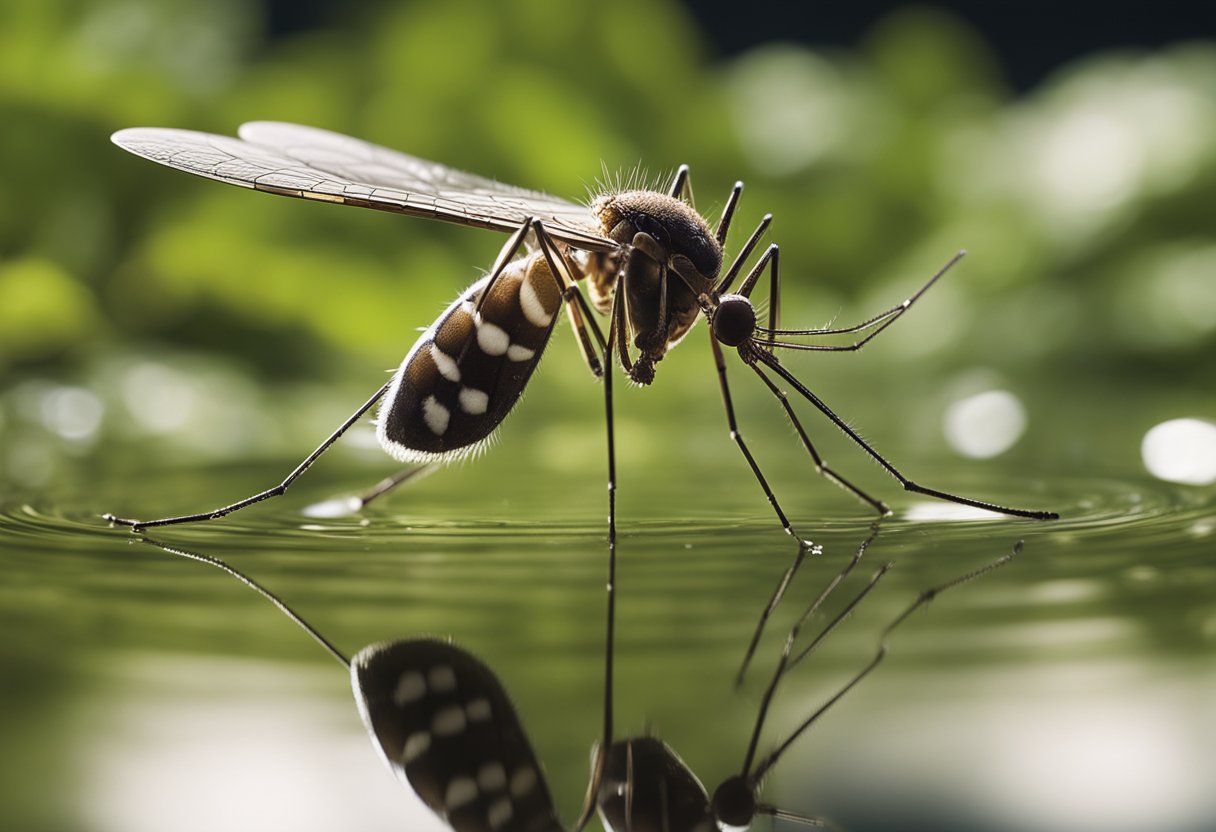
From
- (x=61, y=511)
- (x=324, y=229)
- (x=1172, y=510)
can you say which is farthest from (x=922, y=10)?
(x=61, y=511)

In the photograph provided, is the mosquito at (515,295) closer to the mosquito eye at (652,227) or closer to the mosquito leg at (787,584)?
the mosquito eye at (652,227)

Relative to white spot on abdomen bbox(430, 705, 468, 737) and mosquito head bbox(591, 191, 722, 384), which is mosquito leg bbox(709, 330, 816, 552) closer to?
mosquito head bbox(591, 191, 722, 384)

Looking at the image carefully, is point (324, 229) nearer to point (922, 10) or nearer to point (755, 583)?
point (922, 10)

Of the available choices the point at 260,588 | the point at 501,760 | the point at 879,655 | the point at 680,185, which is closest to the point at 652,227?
the point at 680,185

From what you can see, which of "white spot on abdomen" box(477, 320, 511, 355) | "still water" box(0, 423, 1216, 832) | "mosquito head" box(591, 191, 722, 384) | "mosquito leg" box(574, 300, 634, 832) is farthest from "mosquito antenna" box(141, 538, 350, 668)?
"mosquito head" box(591, 191, 722, 384)

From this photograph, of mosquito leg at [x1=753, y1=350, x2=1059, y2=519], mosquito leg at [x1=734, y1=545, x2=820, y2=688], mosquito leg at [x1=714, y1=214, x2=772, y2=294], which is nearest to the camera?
mosquito leg at [x1=734, y1=545, x2=820, y2=688]

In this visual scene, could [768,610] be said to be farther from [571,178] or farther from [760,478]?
[571,178]
